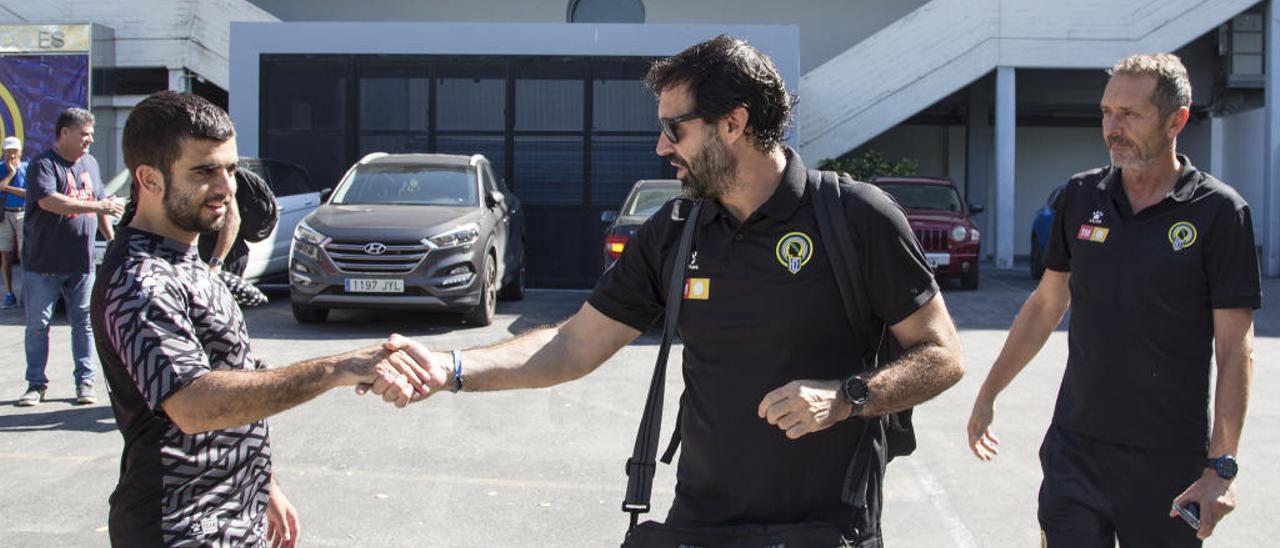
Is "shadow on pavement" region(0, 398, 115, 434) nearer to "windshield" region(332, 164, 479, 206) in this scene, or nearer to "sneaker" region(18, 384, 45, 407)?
"sneaker" region(18, 384, 45, 407)

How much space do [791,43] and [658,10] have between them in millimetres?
7784

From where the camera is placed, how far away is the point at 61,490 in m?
5.98

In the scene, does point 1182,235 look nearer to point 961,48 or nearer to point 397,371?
point 397,371

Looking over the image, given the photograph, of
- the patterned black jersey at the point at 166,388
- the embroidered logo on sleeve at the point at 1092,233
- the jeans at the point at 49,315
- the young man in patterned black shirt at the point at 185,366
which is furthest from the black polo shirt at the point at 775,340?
the jeans at the point at 49,315

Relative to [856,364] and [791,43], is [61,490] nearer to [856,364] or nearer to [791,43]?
[856,364]

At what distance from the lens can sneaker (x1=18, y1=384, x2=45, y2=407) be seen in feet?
26.0

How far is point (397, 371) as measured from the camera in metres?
2.62

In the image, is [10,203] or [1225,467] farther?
[10,203]

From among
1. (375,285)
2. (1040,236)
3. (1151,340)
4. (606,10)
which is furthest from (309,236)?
(606,10)

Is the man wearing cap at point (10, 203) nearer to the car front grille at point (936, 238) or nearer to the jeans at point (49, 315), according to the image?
the jeans at point (49, 315)

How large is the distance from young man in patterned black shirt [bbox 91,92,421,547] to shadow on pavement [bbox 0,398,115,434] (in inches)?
204

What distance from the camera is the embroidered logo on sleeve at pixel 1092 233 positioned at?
352 centimetres

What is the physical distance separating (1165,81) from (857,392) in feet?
5.43

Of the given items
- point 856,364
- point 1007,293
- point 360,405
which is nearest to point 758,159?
point 856,364
